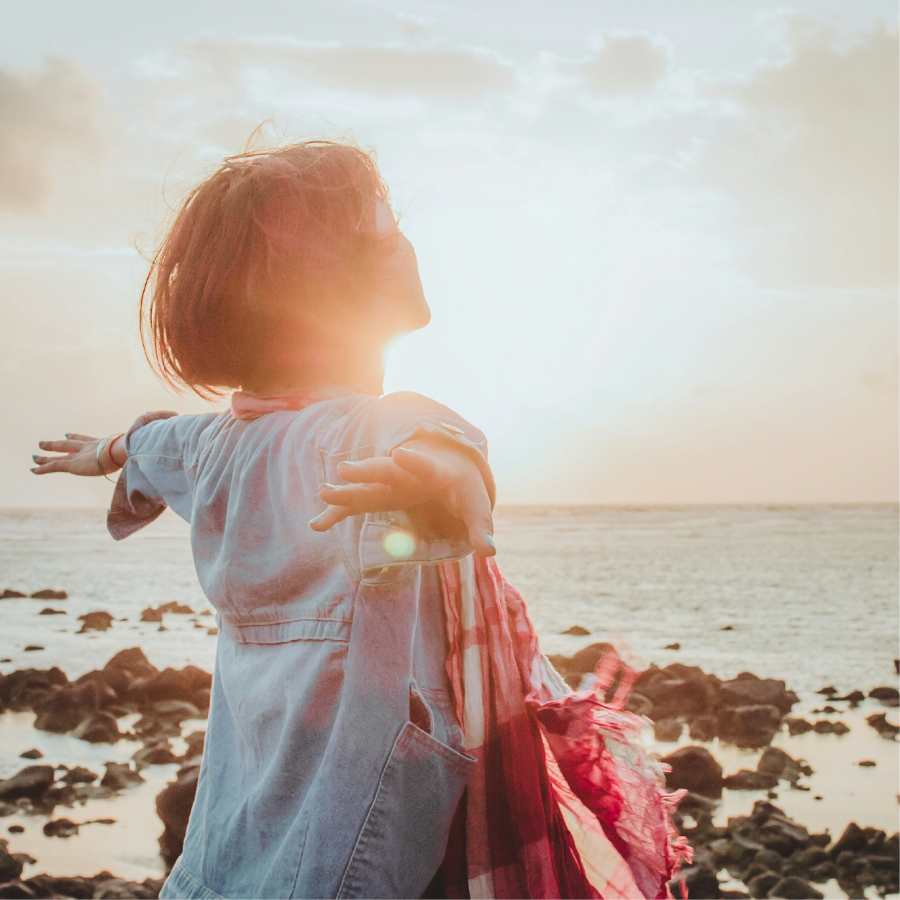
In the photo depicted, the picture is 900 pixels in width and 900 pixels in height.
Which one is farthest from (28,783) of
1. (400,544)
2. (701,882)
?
(400,544)

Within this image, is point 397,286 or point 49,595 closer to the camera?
point 397,286

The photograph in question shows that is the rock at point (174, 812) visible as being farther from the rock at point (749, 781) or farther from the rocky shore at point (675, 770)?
the rock at point (749, 781)

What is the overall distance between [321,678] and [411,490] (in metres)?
0.43

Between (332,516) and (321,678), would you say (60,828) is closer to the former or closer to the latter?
(321,678)

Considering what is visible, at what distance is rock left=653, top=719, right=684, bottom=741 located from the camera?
8911 millimetres

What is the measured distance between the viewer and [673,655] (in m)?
13.8

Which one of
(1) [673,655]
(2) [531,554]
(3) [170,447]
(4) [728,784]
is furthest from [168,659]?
(2) [531,554]

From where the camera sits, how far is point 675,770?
23.4 ft

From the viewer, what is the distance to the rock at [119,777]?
693 centimetres

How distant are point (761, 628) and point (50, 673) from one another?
410 inches

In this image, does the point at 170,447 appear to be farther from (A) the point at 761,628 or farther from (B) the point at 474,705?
(A) the point at 761,628

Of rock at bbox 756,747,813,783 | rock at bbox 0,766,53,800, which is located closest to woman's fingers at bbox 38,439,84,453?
rock at bbox 0,766,53,800

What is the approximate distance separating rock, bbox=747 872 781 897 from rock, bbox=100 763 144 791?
3.90 metres

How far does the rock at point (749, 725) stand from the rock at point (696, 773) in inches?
60.6
